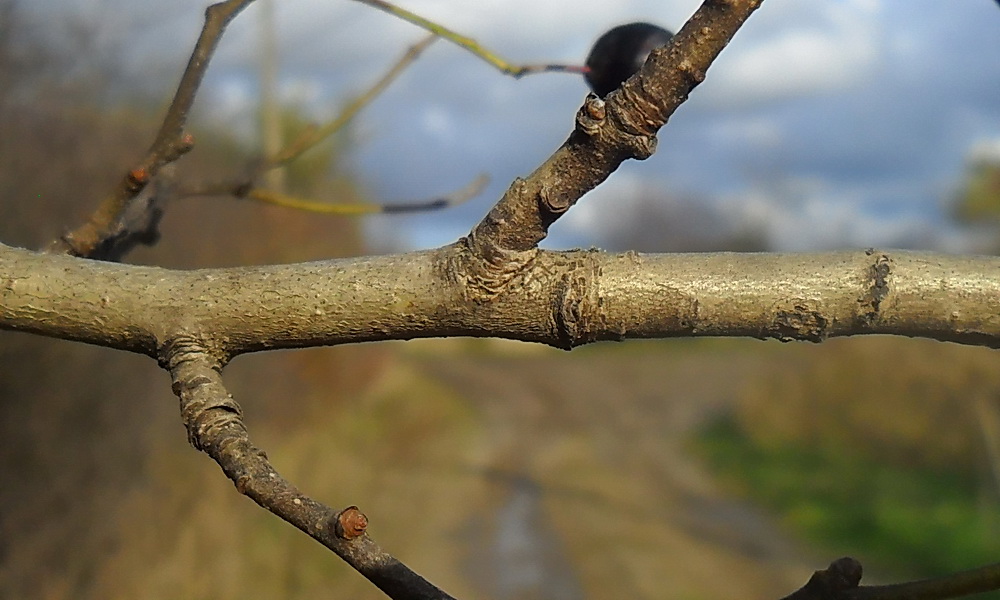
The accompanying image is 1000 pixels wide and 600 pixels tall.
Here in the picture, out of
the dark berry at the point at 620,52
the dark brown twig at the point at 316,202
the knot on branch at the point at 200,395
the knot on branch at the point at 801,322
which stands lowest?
the knot on branch at the point at 801,322

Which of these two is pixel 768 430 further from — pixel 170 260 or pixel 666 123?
pixel 666 123

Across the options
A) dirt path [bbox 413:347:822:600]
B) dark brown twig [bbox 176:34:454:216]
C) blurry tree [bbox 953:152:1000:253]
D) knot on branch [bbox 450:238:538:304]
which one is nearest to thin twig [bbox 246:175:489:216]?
dark brown twig [bbox 176:34:454:216]

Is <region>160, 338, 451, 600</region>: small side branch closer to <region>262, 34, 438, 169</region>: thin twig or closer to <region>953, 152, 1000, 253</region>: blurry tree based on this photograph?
<region>262, 34, 438, 169</region>: thin twig

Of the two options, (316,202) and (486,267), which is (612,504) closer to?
(316,202)

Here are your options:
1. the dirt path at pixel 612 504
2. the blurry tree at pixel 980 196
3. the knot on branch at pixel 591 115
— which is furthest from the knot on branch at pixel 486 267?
the blurry tree at pixel 980 196

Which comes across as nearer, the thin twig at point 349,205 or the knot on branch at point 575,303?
the knot on branch at point 575,303

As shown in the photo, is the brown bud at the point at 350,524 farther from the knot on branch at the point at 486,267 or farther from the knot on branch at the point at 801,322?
the knot on branch at the point at 801,322
